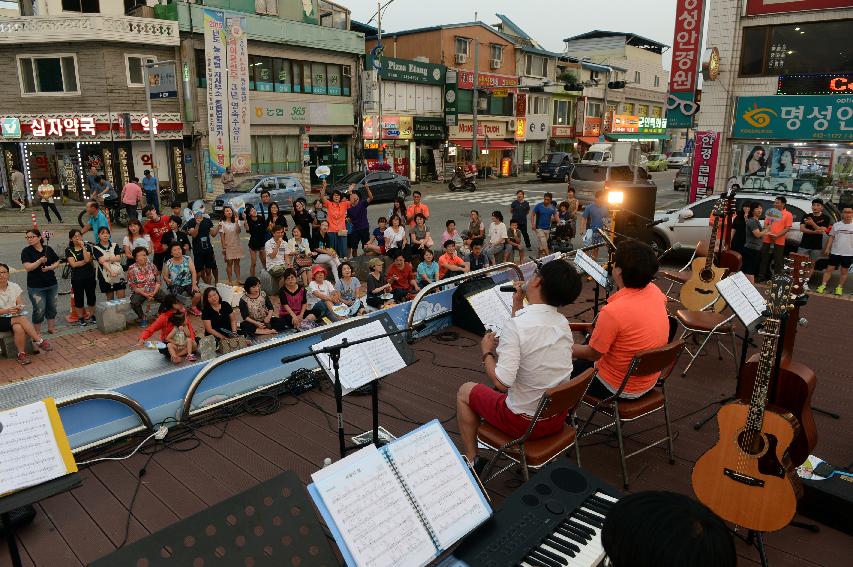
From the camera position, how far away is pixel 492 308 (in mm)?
5133

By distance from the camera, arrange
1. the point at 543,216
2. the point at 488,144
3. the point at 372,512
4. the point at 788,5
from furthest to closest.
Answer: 1. the point at 488,144
2. the point at 788,5
3. the point at 543,216
4. the point at 372,512

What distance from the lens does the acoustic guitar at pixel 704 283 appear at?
744cm

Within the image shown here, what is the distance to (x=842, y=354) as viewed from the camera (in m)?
7.25

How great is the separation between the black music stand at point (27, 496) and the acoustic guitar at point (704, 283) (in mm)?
7020

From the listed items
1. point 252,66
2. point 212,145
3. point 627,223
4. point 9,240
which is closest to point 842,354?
point 627,223

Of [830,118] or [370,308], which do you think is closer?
[370,308]

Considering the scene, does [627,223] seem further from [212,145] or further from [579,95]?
[579,95]

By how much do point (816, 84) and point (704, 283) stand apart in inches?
493

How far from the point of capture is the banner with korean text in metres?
22.5

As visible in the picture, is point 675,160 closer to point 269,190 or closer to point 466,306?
point 269,190

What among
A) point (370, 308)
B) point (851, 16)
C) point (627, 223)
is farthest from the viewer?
point (851, 16)

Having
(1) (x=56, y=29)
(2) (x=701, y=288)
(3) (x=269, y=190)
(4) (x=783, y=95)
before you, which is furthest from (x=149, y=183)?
(4) (x=783, y=95)

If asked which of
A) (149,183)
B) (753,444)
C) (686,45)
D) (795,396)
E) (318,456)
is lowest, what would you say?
(318,456)

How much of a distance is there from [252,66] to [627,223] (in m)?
21.2
